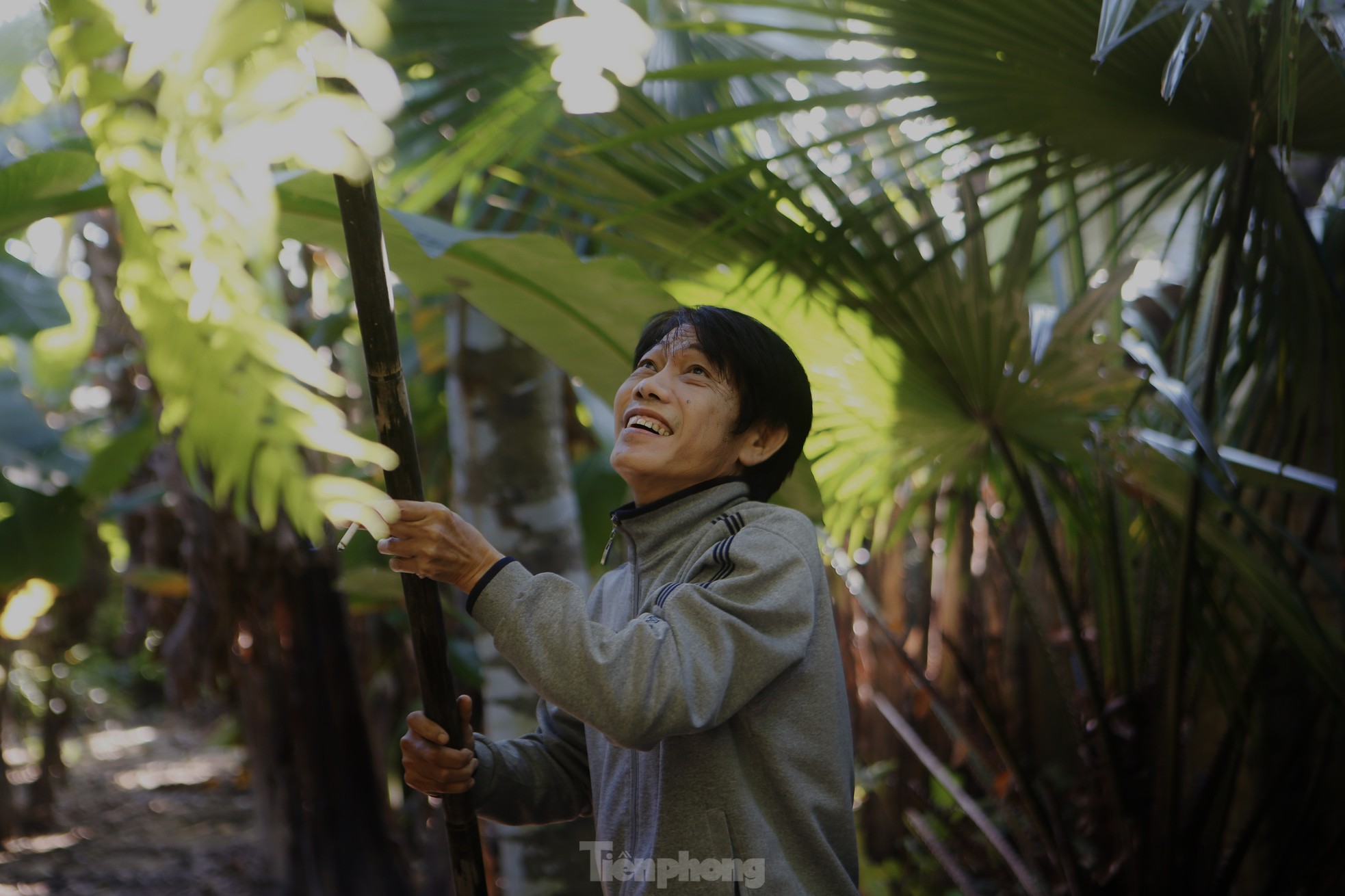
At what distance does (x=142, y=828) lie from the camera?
561 cm

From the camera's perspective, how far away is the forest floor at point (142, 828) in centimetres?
452

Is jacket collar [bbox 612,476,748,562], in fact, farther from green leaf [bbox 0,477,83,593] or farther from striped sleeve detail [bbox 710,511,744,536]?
green leaf [bbox 0,477,83,593]

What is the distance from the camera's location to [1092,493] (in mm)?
2164

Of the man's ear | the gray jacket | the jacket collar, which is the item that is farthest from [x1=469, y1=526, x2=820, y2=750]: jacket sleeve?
the man's ear

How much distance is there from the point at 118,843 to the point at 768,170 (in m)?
5.19

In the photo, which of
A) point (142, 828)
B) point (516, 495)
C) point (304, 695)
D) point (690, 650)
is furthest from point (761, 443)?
point (142, 828)

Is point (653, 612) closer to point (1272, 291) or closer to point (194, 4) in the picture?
point (194, 4)

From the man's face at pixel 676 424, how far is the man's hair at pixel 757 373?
0.02 m

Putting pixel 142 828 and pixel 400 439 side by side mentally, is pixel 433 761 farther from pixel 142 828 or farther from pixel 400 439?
pixel 142 828

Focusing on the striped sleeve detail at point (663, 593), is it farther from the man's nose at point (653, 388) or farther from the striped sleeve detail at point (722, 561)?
the man's nose at point (653, 388)

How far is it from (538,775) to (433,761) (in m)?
0.24

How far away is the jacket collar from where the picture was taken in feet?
4.16

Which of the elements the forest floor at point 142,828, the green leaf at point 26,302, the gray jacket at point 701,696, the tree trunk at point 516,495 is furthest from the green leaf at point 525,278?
the forest floor at point 142,828

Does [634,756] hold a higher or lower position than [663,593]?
lower
